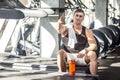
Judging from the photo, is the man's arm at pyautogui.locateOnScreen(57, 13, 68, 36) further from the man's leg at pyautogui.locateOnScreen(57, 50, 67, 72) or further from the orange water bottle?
the orange water bottle

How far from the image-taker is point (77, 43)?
4.50 meters

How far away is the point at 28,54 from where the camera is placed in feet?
26.9

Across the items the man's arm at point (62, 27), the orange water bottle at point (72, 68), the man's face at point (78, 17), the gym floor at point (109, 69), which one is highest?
the man's face at point (78, 17)

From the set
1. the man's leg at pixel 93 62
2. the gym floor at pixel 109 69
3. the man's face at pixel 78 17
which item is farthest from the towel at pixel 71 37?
the gym floor at pixel 109 69

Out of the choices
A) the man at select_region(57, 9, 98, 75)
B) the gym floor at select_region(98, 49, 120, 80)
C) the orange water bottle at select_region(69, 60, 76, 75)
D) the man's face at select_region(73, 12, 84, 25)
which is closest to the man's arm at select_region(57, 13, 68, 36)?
the man at select_region(57, 9, 98, 75)

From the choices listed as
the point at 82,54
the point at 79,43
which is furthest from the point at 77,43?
the point at 82,54

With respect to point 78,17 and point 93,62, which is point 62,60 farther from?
point 78,17

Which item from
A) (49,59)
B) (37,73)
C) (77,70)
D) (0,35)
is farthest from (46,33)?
(77,70)

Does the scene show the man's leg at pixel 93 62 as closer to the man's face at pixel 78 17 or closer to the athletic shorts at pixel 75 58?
the athletic shorts at pixel 75 58

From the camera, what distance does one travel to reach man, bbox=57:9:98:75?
14.2ft

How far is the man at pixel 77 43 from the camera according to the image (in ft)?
14.2

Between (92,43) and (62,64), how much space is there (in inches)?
20.2

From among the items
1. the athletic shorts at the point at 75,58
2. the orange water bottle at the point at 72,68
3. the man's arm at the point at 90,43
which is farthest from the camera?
the athletic shorts at the point at 75,58

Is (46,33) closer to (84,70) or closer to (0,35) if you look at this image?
(0,35)
